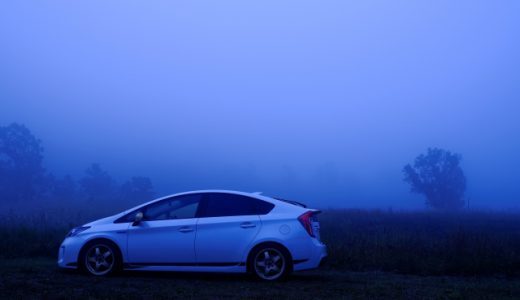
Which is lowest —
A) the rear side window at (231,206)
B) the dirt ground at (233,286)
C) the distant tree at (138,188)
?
the dirt ground at (233,286)

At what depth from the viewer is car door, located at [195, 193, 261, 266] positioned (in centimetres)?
1013

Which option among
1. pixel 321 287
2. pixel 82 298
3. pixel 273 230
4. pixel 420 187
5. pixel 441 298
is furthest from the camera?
pixel 420 187

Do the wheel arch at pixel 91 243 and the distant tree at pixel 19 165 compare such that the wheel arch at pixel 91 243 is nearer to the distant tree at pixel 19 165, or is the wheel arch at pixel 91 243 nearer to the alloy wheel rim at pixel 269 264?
the alloy wheel rim at pixel 269 264

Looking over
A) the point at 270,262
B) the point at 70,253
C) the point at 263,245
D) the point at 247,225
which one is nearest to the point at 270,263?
the point at 270,262

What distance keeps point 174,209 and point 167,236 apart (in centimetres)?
55

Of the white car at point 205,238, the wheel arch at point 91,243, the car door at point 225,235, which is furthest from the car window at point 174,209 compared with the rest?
the wheel arch at point 91,243

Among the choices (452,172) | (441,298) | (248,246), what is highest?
(452,172)

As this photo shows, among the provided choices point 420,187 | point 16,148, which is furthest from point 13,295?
point 420,187

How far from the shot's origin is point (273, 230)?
1016 centimetres

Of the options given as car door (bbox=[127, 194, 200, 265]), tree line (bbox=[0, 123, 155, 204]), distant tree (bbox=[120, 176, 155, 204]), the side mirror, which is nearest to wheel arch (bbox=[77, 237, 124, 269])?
car door (bbox=[127, 194, 200, 265])

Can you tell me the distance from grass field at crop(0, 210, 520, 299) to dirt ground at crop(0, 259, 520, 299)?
0.6 inches

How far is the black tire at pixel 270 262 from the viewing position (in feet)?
33.0

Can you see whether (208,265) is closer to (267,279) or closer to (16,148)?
(267,279)

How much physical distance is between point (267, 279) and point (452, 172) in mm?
Result: 77731
